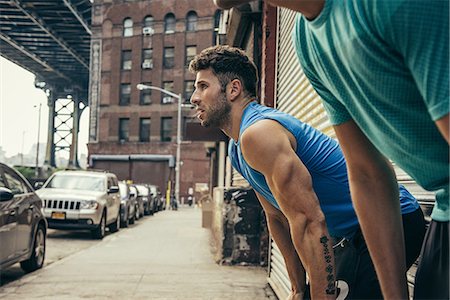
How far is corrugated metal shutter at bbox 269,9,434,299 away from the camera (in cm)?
483

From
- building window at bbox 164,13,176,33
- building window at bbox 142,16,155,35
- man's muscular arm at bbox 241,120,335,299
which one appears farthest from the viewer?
building window at bbox 142,16,155,35

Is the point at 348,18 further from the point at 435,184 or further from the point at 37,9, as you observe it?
the point at 37,9

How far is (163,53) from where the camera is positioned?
48.0m

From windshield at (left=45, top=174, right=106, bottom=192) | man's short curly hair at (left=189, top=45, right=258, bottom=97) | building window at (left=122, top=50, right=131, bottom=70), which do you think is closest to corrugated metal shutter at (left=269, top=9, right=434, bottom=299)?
man's short curly hair at (left=189, top=45, right=258, bottom=97)

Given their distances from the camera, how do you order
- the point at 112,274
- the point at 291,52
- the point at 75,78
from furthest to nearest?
the point at 75,78
the point at 112,274
the point at 291,52

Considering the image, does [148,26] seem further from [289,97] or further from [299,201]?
[299,201]

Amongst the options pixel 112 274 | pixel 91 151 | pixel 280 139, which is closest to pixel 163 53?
pixel 91 151

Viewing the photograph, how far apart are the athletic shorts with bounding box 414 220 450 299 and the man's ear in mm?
1341

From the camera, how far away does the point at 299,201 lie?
6.16 ft

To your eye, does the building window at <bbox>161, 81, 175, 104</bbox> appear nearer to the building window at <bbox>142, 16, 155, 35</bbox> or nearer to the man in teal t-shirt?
the building window at <bbox>142, 16, 155, 35</bbox>

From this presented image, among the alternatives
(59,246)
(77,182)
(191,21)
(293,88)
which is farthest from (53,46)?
(293,88)

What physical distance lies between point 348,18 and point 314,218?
103 centimetres

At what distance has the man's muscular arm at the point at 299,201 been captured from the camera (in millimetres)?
1857

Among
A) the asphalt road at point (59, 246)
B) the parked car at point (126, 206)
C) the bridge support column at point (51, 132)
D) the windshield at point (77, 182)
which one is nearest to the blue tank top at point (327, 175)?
the asphalt road at point (59, 246)
